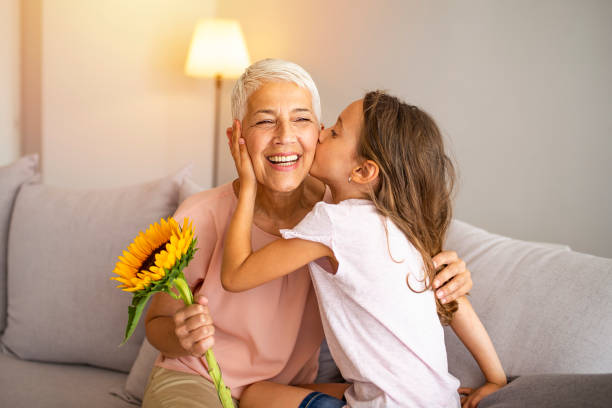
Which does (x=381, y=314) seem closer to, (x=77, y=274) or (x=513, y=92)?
(x=77, y=274)

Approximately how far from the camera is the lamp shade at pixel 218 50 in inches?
114

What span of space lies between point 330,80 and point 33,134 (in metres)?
2.09

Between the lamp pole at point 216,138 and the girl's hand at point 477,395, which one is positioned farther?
the lamp pole at point 216,138

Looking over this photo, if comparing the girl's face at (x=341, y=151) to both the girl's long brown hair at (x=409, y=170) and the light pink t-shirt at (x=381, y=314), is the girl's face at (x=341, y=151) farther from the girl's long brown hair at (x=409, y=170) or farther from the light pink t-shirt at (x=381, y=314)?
the light pink t-shirt at (x=381, y=314)

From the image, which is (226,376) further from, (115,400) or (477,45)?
(477,45)

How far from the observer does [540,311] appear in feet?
3.79

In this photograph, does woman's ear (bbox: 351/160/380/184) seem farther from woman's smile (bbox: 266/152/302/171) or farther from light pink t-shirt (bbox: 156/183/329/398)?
light pink t-shirt (bbox: 156/183/329/398)

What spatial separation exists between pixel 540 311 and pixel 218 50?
7.84ft

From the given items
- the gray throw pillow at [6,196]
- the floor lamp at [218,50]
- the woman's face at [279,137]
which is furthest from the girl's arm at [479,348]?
the floor lamp at [218,50]

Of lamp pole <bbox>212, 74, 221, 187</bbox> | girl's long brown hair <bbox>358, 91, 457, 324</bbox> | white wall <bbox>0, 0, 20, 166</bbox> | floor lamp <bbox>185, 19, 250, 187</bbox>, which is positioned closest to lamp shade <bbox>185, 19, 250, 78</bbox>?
floor lamp <bbox>185, 19, 250, 187</bbox>

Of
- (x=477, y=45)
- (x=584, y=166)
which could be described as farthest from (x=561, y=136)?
(x=477, y=45)

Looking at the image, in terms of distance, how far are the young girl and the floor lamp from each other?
189cm

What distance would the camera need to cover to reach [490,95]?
2.08m

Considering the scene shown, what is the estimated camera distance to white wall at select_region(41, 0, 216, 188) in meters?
3.13
